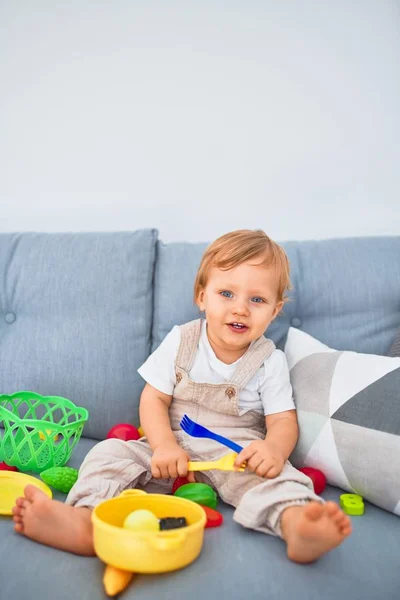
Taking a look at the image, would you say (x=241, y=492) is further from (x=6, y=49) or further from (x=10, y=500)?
(x=6, y=49)

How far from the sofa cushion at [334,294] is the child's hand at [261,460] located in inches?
17.2

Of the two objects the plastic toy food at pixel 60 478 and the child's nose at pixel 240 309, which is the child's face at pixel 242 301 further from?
the plastic toy food at pixel 60 478

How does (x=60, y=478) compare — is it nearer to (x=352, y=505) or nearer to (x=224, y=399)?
(x=224, y=399)

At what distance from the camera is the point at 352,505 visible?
3.45ft

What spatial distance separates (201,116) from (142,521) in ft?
4.46

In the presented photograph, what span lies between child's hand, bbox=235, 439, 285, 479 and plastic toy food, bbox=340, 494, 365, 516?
0.14 metres

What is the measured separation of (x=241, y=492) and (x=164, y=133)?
3.99ft

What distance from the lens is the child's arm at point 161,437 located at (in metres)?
1.09

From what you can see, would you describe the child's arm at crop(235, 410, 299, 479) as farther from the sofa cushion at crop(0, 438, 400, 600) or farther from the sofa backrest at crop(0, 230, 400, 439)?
the sofa backrest at crop(0, 230, 400, 439)

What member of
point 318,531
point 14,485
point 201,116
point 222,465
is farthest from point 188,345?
point 201,116

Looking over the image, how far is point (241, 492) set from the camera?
3.54ft

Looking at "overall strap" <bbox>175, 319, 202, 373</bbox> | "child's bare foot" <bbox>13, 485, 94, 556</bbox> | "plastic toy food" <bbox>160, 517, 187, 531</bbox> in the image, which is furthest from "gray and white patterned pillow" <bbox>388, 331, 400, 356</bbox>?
"child's bare foot" <bbox>13, 485, 94, 556</bbox>

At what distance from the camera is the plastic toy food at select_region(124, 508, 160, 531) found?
0.85 meters

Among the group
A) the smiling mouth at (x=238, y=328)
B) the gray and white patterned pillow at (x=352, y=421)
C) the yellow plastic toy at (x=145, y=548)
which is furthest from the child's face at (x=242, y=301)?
the yellow plastic toy at (x=145, y=548)
